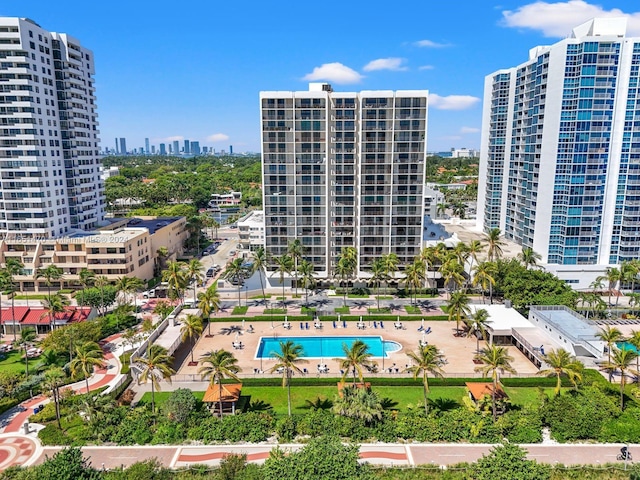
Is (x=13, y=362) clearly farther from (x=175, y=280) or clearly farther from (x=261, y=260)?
(x=261, y=260)

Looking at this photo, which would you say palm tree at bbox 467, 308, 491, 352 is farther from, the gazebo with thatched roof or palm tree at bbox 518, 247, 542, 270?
the gazebo with thatched roof

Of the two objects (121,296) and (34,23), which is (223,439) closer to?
(121,296)

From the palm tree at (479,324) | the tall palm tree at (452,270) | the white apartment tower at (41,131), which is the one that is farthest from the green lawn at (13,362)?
the tall palm tree at (452,270)

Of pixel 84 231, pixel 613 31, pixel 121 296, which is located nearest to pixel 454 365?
pixel 121 296

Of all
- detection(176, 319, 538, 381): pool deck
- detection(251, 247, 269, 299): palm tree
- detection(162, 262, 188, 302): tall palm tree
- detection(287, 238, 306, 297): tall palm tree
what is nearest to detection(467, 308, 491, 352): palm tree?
detection(176, 319, 538, 381): pool deck

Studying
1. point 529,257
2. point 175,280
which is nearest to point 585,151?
point 529,257

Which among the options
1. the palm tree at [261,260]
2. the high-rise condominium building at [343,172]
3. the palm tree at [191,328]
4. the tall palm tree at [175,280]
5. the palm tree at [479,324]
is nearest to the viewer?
the palm tree at [191,328]

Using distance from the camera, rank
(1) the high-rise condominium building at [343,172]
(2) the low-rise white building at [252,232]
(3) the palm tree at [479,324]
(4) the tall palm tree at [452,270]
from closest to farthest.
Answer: (3) the palm tree at [479,324], (4) the tall palm tree at [452,270], (1) the high-rise condominium building at [343,172], (2) the low-rise white building at [252,232]

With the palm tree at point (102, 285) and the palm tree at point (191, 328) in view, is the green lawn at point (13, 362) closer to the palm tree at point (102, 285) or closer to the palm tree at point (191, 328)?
the palm tree at point (102, 285)
